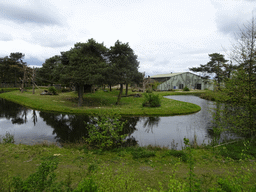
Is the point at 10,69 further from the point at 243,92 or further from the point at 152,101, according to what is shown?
the point at 243,92

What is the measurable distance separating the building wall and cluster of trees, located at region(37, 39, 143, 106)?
1990 inches

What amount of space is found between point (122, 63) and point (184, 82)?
205 ft

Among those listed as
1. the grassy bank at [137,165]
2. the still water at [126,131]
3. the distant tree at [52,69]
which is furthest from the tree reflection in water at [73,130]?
the distant tree at [52,69]

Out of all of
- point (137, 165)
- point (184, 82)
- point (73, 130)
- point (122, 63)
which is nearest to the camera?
point (137, 165)

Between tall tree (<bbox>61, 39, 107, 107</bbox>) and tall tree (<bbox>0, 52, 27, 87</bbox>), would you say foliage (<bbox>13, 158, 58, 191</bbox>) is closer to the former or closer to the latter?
tall tree (<bbox>61, 39, 107, 107</bbox>)

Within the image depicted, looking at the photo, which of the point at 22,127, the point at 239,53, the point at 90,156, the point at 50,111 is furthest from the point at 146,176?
the point at 50,111

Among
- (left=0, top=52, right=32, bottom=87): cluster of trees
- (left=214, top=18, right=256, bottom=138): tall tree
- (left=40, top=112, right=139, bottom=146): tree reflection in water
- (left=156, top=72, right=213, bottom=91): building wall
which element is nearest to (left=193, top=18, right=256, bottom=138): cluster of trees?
(left=214, top=18, right=256, bottom=138): tall tree

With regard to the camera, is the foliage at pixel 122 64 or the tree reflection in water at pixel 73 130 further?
the foliage at pixel 122 64

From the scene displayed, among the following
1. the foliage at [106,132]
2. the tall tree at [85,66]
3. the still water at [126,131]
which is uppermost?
the tall tree at [85,66]

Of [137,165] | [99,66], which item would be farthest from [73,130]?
[99,66]

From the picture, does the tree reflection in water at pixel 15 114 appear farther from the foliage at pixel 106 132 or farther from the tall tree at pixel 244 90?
the tall tree at pixel 244 90

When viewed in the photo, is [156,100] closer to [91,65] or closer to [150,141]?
[91,65]

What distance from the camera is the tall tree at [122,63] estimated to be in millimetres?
28031

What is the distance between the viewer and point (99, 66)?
1085 inches
